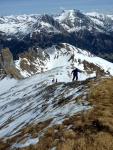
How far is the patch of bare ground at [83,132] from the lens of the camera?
56.6 feet

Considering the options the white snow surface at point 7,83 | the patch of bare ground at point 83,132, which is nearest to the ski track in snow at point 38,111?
the patch of bare ground at point 83,132

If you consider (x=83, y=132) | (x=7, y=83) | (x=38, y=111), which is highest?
(x=83, y=132)

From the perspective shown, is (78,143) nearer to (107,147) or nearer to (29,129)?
(107,147)

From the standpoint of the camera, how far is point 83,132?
61.8 ft

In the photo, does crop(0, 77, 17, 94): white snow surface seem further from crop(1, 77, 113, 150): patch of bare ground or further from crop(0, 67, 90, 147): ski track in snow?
crop(1, 77, 113, 150): patch of bare ground

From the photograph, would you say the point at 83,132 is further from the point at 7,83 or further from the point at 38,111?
the point at 7,83

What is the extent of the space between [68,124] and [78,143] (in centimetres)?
387

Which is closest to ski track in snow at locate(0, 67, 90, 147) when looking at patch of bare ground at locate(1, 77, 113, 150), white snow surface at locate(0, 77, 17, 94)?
patch of bare ground at locate(1, 77, 113, 150)

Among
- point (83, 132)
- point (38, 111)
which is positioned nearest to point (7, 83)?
point (38, 111)

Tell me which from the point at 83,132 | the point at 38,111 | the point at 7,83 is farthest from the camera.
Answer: the point at 7,83

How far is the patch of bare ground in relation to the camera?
1725 cm

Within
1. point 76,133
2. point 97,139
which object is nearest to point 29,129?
point 76,133

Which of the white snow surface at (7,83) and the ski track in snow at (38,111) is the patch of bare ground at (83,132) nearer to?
the ski track in snow at (38,111)

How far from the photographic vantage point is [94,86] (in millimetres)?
33000
